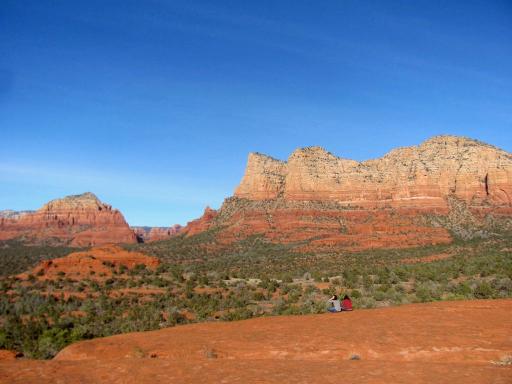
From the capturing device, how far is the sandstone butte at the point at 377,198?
8575cm

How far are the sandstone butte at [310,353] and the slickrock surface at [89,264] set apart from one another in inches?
1467

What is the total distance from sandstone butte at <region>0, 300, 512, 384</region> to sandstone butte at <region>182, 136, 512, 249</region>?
6600 cm

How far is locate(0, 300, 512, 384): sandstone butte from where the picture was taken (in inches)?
352

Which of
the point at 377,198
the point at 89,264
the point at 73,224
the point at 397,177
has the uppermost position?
the point at 397,177

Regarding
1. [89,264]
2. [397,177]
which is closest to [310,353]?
[89,264]

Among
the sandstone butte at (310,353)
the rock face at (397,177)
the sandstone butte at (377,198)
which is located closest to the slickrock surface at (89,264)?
the sandstone butte at (377,198)

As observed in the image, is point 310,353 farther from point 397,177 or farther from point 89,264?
point 397,177

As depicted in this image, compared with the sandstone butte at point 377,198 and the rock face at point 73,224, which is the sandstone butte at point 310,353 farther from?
the rock face at point 73,224

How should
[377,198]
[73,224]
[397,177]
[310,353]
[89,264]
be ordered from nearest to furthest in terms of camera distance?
[310,353] < [89,264] < [397,177] < [377,198] < [73,224]

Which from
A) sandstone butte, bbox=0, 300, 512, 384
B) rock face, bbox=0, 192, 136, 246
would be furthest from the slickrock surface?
rock face, bbox=0, 192, 136, 246

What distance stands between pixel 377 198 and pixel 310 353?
95473mm

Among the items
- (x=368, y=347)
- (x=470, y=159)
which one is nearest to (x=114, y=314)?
(x=368, y=347)

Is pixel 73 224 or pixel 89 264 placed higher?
pixel 73 224

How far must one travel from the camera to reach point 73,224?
170 metres
